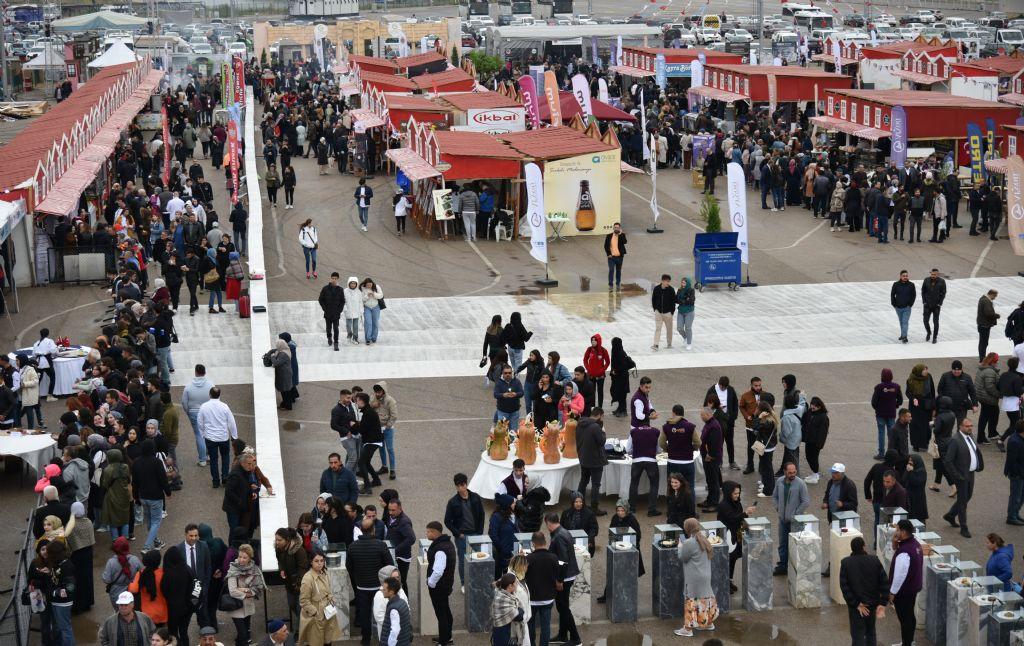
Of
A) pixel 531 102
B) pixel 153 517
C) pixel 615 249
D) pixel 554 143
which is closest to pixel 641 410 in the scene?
pixel 153 517

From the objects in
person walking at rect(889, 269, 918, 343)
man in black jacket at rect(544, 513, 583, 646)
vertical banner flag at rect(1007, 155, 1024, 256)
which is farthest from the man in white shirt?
vertical banner flag at rect(1007, 155, 1024, 256)

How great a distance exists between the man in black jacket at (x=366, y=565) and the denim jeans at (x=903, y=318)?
A: 487 inches

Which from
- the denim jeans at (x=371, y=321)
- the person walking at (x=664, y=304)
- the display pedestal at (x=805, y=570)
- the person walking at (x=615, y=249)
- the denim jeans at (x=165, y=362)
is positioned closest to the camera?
the display pedestal at (x=805, y=570)

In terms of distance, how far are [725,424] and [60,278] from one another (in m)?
14.7

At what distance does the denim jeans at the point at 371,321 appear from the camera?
22859 mm

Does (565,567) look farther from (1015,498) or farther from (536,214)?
(536,214)

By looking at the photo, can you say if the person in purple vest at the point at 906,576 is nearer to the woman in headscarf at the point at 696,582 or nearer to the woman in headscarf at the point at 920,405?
the woman in headscarf at the point at 696,582

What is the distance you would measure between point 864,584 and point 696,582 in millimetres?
1515

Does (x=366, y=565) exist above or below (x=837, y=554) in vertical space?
above

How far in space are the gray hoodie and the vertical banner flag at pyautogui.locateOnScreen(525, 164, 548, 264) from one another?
1063 cm

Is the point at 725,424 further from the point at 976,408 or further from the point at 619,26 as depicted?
the point at 619,26

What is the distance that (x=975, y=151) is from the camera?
3466 cm

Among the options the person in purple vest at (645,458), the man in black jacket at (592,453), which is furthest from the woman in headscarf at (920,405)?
the man in black jacket at (592,453)

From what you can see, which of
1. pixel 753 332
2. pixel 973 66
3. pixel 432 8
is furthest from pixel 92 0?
pixel 753 332
